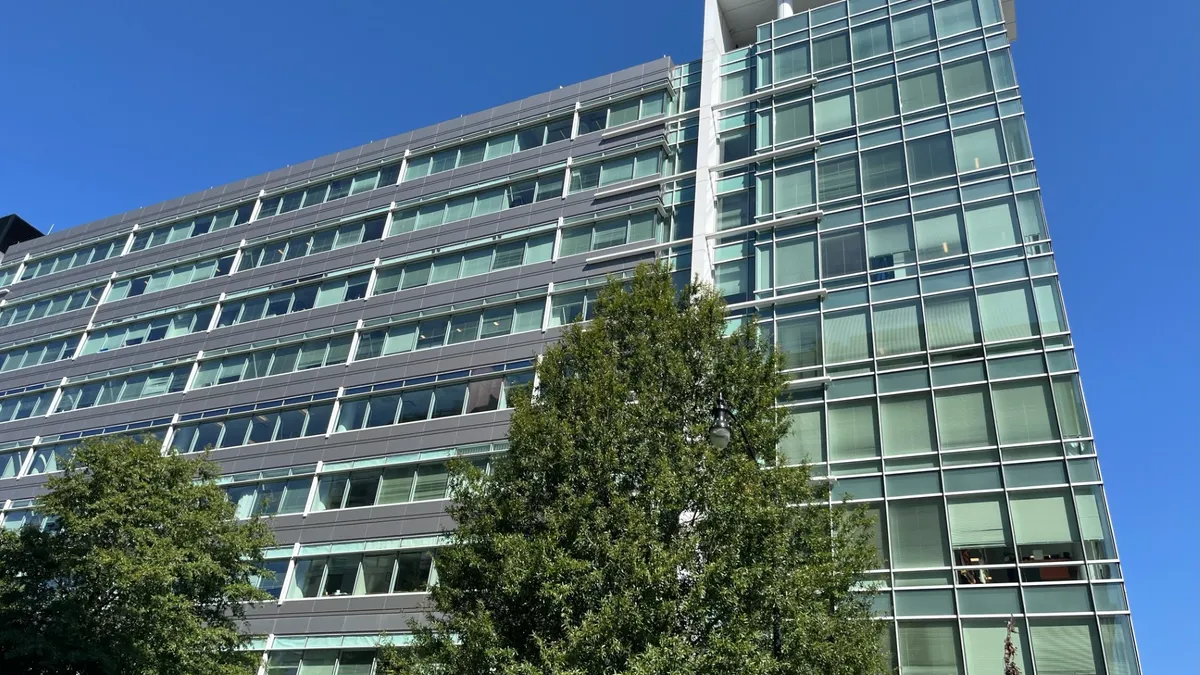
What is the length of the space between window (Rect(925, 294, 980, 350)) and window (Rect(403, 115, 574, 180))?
66.8ft

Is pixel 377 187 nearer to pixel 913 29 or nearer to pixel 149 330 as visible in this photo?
pixel 149 330

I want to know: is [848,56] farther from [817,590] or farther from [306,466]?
[306,466]

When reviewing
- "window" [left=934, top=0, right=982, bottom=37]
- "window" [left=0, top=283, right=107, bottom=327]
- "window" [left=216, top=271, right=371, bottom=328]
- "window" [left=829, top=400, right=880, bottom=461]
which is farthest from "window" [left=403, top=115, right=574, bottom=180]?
"window" [left=0, top=283, right=107, bottom=327]

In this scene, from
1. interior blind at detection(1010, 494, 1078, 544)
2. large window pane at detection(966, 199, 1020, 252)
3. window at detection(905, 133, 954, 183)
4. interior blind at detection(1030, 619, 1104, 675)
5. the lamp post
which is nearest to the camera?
the lamp post

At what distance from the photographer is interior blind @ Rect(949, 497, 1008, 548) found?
2278 centimetres

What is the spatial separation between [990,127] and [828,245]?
719 cm

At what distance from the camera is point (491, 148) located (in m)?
42.0

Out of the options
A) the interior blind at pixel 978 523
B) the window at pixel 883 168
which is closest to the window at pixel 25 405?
the window at pixel 883 168

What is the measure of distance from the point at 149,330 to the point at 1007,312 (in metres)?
43.4

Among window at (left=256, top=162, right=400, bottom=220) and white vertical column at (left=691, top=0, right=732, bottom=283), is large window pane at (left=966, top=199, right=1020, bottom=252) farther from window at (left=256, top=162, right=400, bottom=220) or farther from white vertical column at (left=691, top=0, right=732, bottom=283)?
window at (left=256, top=162, right=400, bottom=220)

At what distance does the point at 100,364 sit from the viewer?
1802 inches

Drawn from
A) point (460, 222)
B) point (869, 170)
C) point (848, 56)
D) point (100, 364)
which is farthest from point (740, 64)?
point (100, 364)

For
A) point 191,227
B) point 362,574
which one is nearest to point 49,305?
point 191,227

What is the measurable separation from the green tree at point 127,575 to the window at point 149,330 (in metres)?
19.8
